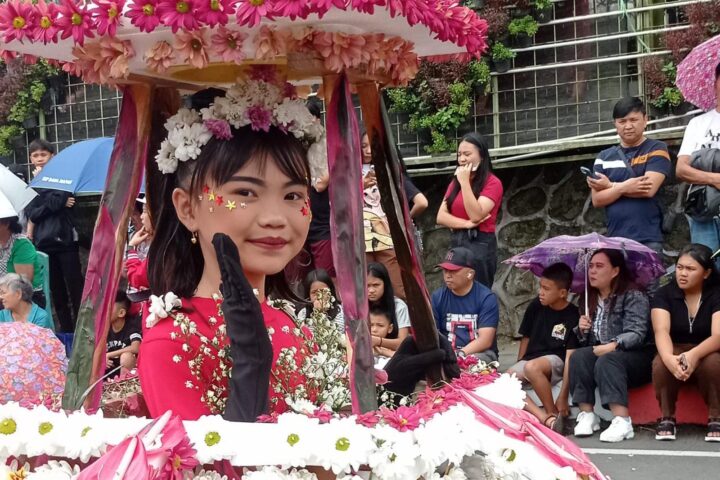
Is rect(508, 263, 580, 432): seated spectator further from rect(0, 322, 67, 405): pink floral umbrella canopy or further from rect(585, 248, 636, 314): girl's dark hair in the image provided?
rect(0, 322, 67, 405): pink floral umbrella canopy

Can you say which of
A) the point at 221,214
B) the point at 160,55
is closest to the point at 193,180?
the point at 221,214

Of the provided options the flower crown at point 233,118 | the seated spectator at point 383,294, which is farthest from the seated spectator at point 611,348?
the flower crown at point 233,118

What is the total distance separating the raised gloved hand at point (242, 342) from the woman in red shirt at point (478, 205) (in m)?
4.84

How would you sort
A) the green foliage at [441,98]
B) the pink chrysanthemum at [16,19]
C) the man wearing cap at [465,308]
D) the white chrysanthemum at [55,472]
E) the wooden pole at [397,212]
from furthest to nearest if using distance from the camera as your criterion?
the green foliage at [441,98] → the man wearing cap at [465,308] → the wooden pole at [397,212] → the pink chrysanthemum at [16,19] → the white chrysanthemum at [55,472]

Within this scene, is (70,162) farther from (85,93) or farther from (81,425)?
(81,425)

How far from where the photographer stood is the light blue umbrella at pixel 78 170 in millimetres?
8602

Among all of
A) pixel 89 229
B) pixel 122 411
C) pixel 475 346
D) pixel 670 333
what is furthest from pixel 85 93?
pixel 122 411

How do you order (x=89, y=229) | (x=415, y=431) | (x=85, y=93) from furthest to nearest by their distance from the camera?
(x=85, y=93)
(x=89, y=229)
(x=415, y=431)

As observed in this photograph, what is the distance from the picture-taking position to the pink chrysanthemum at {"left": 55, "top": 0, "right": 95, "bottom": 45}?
2.73m

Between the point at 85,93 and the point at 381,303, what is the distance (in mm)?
5922

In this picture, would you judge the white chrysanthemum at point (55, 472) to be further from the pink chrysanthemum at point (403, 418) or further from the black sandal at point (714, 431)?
the black sandal at point (714, 431)

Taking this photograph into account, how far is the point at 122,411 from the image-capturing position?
3.41 meters

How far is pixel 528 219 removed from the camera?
9422 mm

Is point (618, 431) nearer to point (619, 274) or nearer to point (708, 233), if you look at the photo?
point (619, 274)
